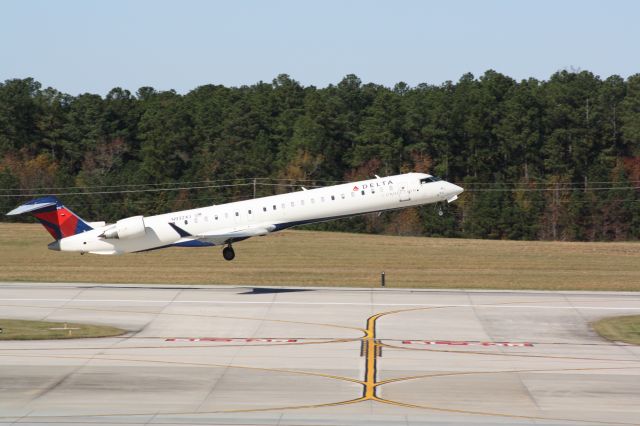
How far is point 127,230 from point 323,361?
26.2 meters

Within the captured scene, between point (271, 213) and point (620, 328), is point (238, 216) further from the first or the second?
A: point (620, 328)

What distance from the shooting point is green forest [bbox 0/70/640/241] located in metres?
123

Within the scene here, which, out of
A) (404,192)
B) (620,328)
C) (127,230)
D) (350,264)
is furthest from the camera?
(350,264)

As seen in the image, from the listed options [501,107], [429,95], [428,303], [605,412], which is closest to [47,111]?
[429,95]

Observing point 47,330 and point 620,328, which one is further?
point 620,328

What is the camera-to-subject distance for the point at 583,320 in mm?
48469

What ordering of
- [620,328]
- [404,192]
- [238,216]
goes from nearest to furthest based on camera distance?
1. [620,328]
2. [404,192]
3. [238,216]

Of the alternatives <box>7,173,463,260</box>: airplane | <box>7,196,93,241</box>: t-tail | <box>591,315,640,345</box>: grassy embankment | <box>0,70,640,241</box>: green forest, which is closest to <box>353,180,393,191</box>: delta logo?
<box>7,173,463,260</box>: airplane

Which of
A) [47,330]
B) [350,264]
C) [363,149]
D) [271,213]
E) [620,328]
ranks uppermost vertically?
[363,149]

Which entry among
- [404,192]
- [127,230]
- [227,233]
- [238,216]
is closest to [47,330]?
[127,230]

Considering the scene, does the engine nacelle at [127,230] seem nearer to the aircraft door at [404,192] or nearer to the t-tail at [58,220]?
the t-tail at [58,220]

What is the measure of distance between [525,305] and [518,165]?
277 feet

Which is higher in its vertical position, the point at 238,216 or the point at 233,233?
the point at 238,216

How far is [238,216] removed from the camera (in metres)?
60.9
